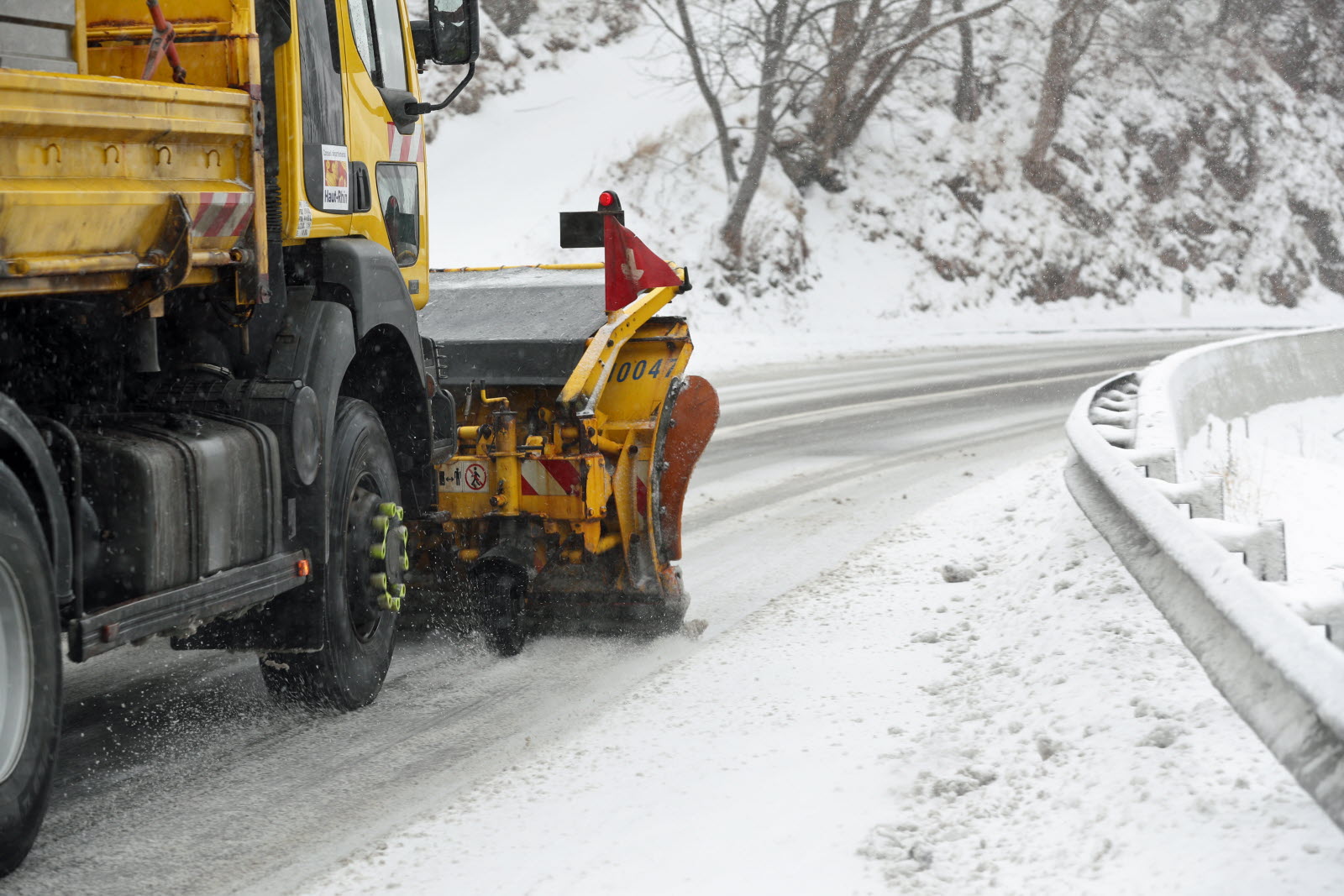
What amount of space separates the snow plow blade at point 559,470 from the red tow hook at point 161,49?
1.67m

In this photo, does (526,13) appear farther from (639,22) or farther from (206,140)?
(206,140)

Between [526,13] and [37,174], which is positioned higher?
[526,13]

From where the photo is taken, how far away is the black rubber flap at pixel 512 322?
5.72m

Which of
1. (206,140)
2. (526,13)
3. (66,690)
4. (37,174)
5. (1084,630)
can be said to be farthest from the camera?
(526,13)

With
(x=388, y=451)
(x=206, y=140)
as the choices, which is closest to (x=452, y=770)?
(x=388, y=451)

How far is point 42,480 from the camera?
304cm

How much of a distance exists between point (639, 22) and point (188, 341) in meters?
30.1

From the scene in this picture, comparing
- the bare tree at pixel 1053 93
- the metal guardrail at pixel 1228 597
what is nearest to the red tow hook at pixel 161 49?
the metal guardrail at pixel 1228 597

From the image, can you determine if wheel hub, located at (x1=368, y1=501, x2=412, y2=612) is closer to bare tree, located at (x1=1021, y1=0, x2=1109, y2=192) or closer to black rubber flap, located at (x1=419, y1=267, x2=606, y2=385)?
black rubber flap, located at (x1=419, y1=267, x2=606, y2=385)

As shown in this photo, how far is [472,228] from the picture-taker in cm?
2444

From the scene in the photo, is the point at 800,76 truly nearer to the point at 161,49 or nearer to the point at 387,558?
the point at 387,558

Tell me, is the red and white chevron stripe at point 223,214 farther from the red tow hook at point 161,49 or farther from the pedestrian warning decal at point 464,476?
the pedestrian warning decal at point 464,476

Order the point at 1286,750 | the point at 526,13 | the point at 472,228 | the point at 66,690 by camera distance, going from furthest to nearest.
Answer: the point at 526,13 → the point at 472,228 → the point at 66,690 → the point at 1286,750

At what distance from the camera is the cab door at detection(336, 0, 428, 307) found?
181 inches
